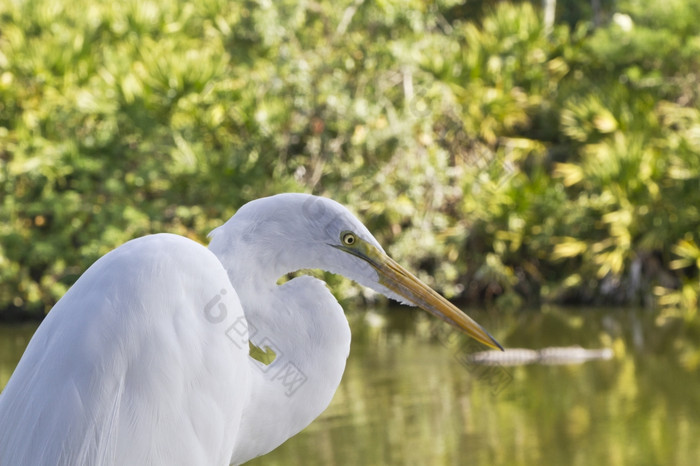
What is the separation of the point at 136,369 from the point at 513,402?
3.75m

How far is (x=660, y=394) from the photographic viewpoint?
4.88 m

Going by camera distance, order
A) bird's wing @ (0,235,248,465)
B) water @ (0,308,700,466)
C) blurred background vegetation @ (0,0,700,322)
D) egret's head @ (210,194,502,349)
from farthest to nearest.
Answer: blurred background vegetation @ (0,0,700,322) < water @ (0,308,700,466) < egret's head @ (210,194,502,349) < bird's wing @ (0,235,248,465)

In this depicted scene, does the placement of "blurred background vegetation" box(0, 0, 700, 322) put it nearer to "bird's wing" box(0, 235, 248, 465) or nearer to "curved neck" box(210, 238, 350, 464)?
"curved neck" box(210, 238, 350, 464)

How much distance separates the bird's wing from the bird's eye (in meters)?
0.23

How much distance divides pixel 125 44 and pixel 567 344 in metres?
4.40

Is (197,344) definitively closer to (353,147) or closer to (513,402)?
(513,402)

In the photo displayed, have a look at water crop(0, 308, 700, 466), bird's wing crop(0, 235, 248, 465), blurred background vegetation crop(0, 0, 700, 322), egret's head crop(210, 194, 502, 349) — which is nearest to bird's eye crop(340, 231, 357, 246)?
egret's head crop(210, 194, 502, 349)

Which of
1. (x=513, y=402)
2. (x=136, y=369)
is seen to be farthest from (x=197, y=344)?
(x=513, y=402)

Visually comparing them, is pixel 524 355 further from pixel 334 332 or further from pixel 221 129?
pixel 334 332

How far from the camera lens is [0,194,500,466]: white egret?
4.31 ft

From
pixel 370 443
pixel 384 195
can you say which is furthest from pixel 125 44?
pixel 370 443

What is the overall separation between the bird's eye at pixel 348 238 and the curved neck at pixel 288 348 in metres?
0.09

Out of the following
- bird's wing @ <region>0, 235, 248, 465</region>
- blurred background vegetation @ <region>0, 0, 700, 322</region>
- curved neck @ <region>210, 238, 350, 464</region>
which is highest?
bird's wing @ <region>0, 235, 248, 465</region>

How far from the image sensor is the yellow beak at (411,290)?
1610mm
